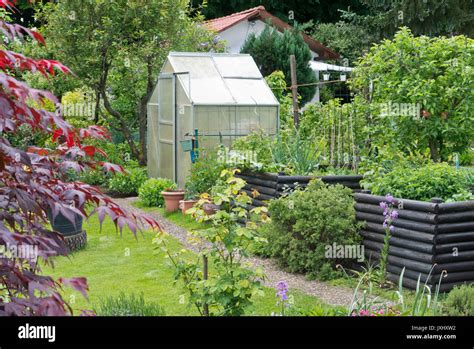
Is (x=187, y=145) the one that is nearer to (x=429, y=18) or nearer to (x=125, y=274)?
(x=125, y=274)

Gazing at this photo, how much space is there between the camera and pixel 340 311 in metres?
5.50

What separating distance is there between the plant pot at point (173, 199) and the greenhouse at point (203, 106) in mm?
759

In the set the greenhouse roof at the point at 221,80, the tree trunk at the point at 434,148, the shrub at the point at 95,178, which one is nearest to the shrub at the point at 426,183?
the tree trunk at the point at 434,148

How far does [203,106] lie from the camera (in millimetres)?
13875

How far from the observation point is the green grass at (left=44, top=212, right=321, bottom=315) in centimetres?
742

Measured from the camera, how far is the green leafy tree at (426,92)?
9109mm

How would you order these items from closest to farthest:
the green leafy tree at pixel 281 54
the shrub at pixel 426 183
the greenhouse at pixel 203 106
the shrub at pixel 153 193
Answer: the shrub at pixel 426 183 → the greenhouse at pixel 203 106 → the shrub at pixel 153 193 → the green leafy tree at pixel 281 54

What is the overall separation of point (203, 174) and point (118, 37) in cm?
545

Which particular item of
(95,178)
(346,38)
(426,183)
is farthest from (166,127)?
(346,38)

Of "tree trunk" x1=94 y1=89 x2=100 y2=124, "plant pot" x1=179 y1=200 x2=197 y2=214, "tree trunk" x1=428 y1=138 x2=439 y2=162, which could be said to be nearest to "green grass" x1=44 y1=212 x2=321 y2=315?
"plant pot" x1=179 y1=200 x2=197 y2=214

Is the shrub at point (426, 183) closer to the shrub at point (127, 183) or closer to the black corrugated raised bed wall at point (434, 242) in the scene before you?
the black corrugated raised bed wall at point (434, 242)

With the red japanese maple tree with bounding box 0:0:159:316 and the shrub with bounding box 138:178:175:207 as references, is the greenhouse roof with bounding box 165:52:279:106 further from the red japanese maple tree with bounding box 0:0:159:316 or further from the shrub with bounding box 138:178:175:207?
the red japanese maple tree with bounding box 0:0:159:316

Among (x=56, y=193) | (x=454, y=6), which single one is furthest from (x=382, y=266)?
(x=454, y=6)

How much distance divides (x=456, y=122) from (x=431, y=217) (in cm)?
224
